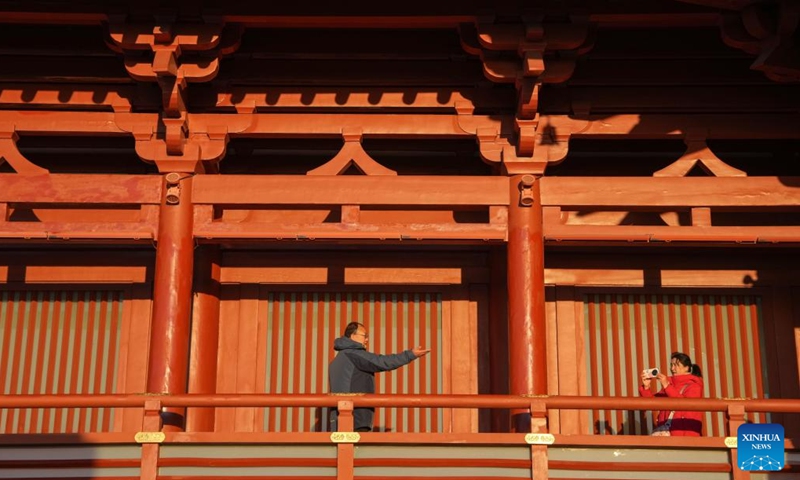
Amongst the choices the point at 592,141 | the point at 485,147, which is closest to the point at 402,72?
the point at 485,147

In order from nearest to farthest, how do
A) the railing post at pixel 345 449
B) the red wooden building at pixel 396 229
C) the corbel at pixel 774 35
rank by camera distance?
the railing post at pixel 345 449
the red wooden building at pixel 396 229
the corbel at pixel 774 35

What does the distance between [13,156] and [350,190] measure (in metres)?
3.18

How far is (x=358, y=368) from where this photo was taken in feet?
29.4

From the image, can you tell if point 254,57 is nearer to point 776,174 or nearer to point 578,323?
point 578,323

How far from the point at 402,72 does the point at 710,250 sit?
3.68 metres

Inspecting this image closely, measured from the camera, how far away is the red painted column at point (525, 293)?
30.6 ft

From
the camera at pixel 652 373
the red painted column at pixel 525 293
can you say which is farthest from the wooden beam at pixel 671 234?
the camera at pixel 652 373

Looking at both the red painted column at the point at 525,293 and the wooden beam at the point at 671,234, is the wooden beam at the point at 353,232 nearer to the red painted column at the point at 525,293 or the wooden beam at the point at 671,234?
the red painted column at the point at 525,293

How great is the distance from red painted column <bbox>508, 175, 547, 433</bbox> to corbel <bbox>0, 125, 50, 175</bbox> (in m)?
4.34

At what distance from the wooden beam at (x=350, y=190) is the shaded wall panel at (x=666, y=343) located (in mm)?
2102

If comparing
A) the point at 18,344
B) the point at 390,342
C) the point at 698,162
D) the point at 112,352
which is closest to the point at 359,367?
the point at 390,342

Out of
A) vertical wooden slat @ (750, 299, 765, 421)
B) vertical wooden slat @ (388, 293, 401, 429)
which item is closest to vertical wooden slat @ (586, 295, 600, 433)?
vertical wooden slat @ (750, 299, 765, 421)

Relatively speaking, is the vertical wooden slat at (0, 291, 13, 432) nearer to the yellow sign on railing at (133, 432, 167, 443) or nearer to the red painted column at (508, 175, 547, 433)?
the yellow sign on railing at (133, 432, 167, 443)

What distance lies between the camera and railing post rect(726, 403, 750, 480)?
8125 millimetres
